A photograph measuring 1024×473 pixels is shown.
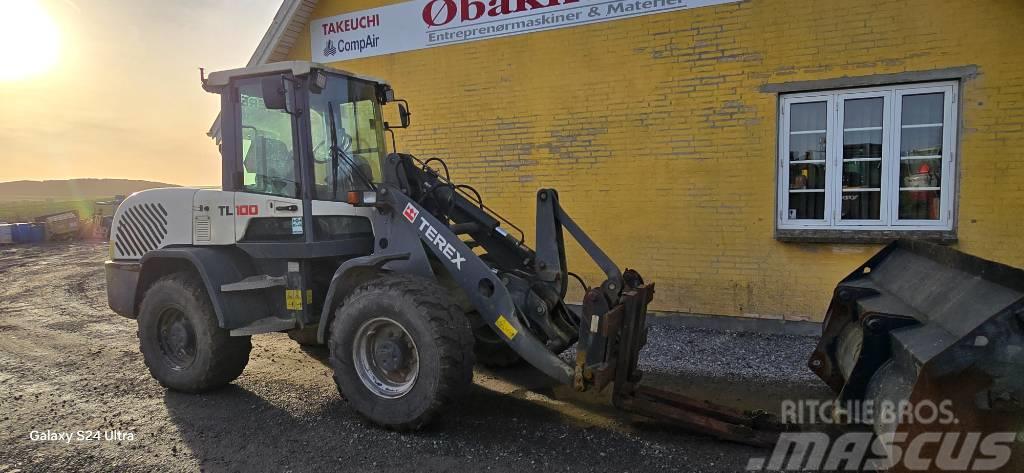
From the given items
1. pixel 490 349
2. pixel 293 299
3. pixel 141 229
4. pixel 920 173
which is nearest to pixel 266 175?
pixel 293 299

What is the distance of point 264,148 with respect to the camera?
Answer: 5273 mm

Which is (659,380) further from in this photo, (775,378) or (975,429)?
(975,429)

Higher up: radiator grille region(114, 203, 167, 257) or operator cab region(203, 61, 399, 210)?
operator cab region(203, 61, 399, 210)

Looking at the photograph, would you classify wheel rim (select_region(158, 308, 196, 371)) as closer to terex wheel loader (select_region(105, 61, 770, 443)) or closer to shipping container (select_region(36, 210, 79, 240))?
terex wheel loader (select_region(105, 61, 770, 443))

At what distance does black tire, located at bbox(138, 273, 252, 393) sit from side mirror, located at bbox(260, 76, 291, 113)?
1846 millimetres

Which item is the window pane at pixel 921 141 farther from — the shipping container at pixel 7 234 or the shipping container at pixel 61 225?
the shipping container at pixel 7 234

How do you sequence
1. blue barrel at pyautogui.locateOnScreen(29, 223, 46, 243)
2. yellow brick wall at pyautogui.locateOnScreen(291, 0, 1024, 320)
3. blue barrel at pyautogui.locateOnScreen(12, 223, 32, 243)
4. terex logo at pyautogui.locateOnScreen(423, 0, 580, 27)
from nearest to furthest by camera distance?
yellow brick wall at pyautogui.locateOnScreen(291, 0, 1024, 320)
terex logo at pyautogui.locateOnScreen(423, 0, 580, 27)
blue barrel at pyautogui.locateOnScreen(12, 223, 32, 243)
blue barrel at pyautogui.locateOnScreen(29, 223, 46, 243)

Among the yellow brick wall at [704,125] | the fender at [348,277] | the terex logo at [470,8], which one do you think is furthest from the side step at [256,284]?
the terex logo at [470,8]

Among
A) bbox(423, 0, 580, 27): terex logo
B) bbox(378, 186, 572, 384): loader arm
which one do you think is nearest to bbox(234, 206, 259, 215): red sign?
bbox(378, 186, 572, 384): loader arm

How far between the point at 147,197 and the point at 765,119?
21.7 ft

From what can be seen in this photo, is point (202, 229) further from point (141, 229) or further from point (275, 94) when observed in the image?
point (275, 94)

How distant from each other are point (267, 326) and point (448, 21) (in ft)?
18.0

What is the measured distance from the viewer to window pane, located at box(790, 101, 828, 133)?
6945 mm

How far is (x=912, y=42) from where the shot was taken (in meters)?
6.47
